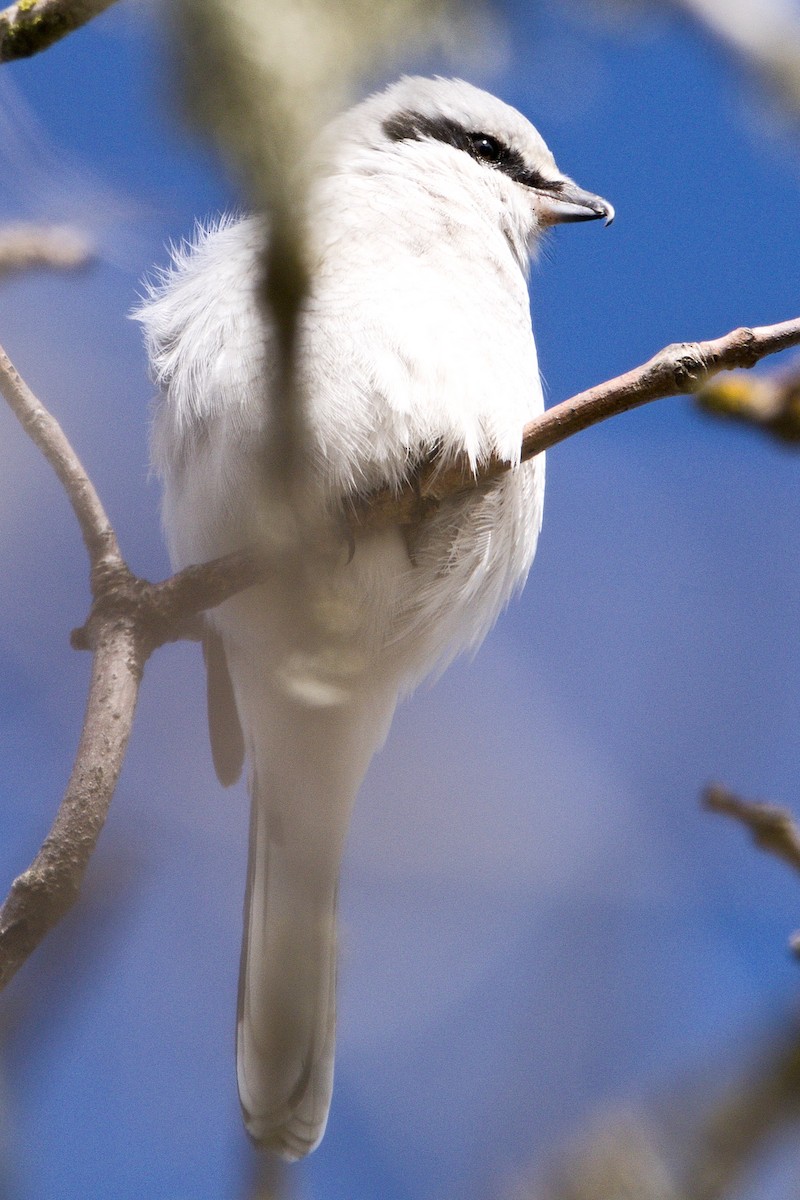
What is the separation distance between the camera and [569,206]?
3.14 metres

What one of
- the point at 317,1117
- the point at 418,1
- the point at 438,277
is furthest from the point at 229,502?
the point at 418,1

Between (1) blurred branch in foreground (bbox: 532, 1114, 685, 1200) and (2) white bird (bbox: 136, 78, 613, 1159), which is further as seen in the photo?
(2) white bird (bbox: 136, 78, 613, 1159)

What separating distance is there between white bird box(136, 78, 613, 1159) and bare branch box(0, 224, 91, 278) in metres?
0.66

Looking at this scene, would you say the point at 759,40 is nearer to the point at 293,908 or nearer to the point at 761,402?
the point at 761,402

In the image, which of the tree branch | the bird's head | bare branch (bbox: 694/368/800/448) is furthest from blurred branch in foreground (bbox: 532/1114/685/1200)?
the bird's head

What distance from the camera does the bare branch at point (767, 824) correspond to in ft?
4.19

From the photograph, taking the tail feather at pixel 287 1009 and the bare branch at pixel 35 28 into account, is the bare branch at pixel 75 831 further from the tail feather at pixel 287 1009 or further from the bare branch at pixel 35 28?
the bare branch at pixel 35 28

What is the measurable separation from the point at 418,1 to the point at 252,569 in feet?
2.69

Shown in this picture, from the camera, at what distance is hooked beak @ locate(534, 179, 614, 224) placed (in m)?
3.13

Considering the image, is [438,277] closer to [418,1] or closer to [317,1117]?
[317,1117]

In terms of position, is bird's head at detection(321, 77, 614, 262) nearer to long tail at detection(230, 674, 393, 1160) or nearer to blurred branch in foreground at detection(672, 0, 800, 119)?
long tail at detection(230, 674, 393, 1160)

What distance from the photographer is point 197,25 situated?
608mm

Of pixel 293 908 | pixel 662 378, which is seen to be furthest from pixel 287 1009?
pixel 662 378

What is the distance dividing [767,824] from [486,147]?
2327mm
